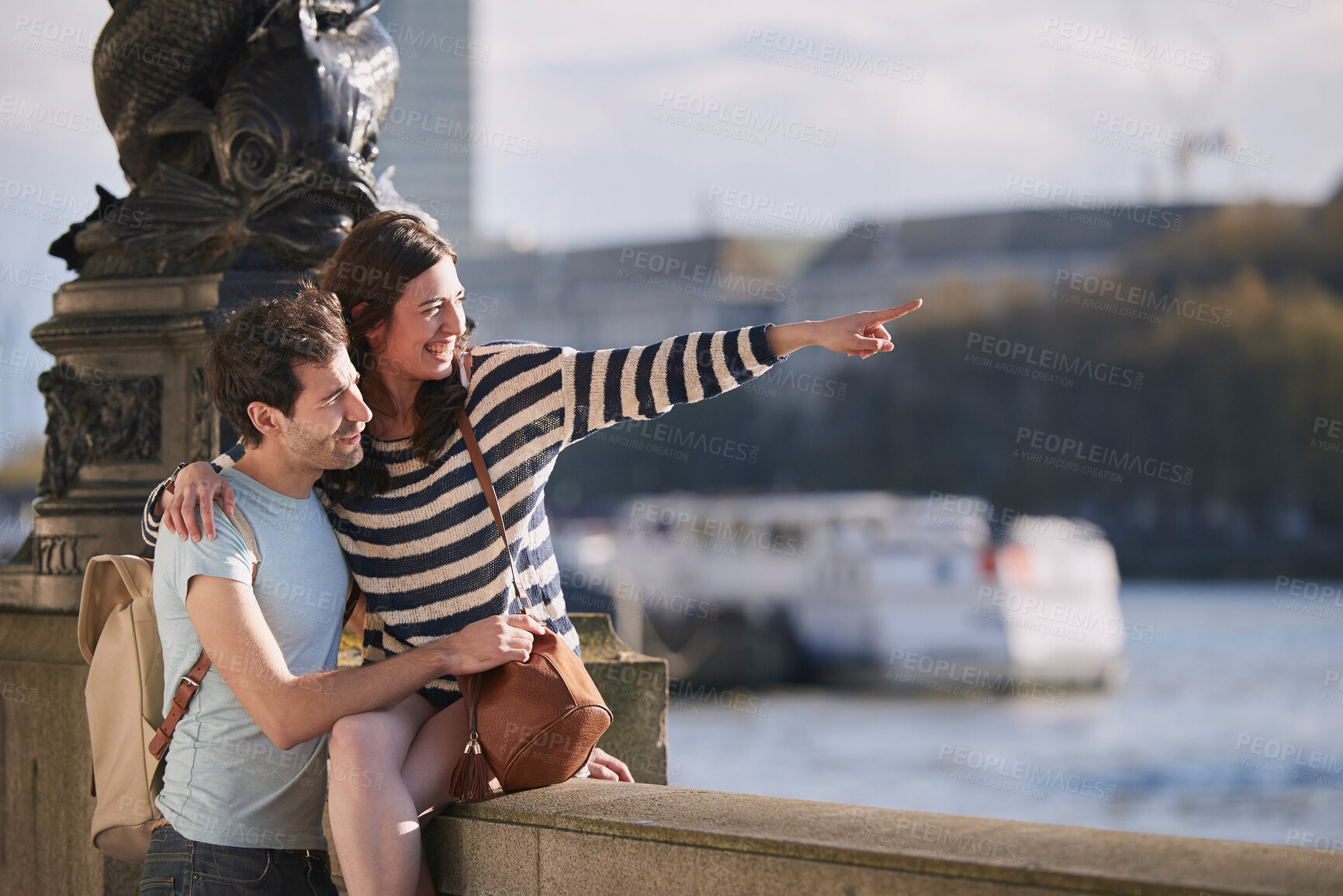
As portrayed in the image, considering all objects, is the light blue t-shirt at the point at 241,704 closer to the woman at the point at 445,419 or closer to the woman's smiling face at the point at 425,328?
the woman at the point at 445,419

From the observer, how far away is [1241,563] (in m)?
56.2

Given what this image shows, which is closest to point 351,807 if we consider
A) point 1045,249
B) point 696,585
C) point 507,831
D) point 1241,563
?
point 507,831

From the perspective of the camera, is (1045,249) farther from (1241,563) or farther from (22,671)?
(22,671)

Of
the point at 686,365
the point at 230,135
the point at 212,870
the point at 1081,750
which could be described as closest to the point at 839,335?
the point at 686,365

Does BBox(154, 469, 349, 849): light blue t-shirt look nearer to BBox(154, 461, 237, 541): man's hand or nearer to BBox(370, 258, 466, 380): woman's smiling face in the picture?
BBox(154, 461, 237, 541): man's hand

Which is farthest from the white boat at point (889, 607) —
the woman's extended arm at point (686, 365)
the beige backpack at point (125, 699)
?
the beige backpack at point (125, 699)

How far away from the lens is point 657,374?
2.88m

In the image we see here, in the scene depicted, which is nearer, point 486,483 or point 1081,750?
point 486,483

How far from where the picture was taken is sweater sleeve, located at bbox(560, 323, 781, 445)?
2.86 meters

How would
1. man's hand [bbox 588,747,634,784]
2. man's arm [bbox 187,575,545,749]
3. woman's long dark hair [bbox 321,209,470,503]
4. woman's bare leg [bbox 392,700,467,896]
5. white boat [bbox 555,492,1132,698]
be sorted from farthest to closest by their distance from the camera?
white boat [bbox 555,492,1132,698] < man's hand [bbox 588,747,634,784] < woman's long dark hair [bbox 321,209,470,503] < woman's bare leg [bbox 392,700,467,896] < man's arm [bbox 187,575,545,749]

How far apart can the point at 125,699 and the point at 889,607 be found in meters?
33.0

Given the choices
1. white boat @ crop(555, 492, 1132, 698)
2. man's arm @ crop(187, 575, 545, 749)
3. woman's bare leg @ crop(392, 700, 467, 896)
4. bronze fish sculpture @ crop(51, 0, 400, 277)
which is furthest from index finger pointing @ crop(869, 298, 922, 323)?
white boat @ crop(555, 492, 1132, 698)

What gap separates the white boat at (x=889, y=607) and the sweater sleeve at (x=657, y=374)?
31112 millimetres

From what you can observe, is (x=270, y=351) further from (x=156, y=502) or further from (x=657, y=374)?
(x=657, y=374)
